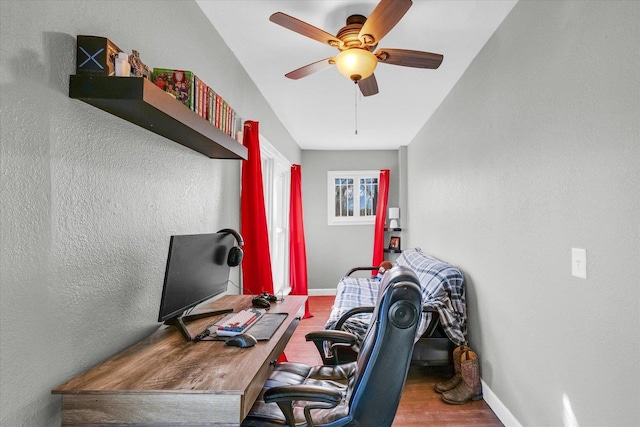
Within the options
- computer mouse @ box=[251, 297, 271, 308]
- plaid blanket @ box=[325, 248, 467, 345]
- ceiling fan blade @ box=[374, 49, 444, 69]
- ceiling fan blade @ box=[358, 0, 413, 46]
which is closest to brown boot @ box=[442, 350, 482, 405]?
plaid blanket @ box=[325, 248, 467, 345]

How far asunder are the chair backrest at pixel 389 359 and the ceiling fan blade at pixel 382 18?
1.25 metres

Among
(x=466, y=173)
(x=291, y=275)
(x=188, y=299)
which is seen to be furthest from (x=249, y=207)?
(x=291, y=275)

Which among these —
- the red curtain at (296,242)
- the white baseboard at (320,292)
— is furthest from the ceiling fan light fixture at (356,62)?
the white baseboard at (320,292)

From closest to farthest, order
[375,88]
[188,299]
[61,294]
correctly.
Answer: [61,294] < [188,299] < [375,88]

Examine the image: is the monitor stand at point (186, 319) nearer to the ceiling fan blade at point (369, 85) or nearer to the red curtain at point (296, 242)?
the ceiling fan blade at point (369, 85)

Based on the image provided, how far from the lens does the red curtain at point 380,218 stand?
572 cm

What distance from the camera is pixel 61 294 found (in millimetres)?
1091

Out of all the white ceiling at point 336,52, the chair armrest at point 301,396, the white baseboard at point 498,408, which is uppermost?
the white ceiling at point 336,52

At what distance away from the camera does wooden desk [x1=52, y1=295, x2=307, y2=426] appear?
3.33 ft

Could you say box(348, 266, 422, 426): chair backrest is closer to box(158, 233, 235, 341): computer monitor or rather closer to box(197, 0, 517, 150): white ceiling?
box(158, 233, 235, 341): computer monitor

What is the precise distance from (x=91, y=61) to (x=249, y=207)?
1.59m

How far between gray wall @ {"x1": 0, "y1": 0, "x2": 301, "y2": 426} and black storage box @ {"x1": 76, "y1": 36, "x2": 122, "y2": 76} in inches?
1.1

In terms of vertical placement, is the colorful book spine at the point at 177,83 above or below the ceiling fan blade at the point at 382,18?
below

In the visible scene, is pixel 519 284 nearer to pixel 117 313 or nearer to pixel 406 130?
pixel 117 313
